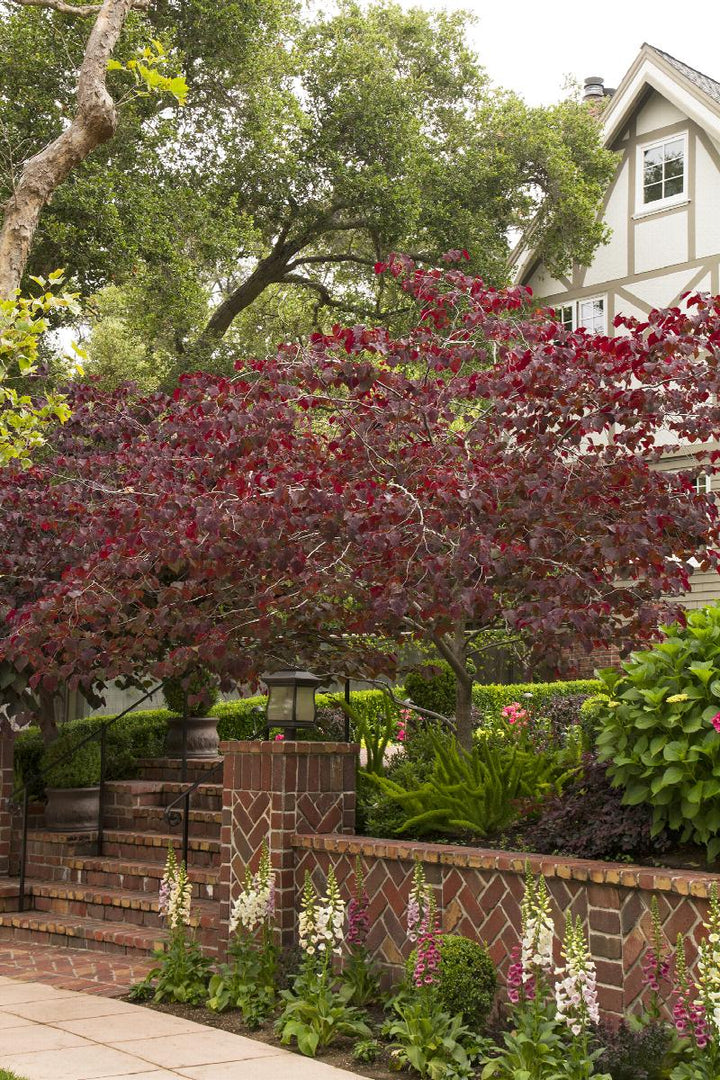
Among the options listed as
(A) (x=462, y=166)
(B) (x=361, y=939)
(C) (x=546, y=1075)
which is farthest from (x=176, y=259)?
(C) (x=546, y=1075)

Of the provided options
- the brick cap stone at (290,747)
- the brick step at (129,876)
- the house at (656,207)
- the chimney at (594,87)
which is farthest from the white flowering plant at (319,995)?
the chimney at (594,87)

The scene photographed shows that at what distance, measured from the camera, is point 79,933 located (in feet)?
25.8

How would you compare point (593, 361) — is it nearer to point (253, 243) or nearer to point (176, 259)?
point (176, 259)

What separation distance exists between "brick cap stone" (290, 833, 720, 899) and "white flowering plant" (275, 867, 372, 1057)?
30 cm

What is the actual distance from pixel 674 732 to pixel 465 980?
4.63 feet

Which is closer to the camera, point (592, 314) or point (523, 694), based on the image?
point (523, 694)

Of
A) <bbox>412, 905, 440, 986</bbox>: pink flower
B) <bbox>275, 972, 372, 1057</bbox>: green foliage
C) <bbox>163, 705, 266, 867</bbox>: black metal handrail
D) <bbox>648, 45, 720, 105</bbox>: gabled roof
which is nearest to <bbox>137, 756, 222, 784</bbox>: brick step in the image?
<bbox>163, 705, 266, 867</bbox>: black metal handrail

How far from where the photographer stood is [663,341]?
593 cm

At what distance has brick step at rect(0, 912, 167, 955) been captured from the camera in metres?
7.41

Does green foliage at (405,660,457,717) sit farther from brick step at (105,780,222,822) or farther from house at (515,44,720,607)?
house at (515,44,720,607)

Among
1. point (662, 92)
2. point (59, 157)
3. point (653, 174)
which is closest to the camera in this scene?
point (59, 157)

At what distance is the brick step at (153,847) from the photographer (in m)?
8.30

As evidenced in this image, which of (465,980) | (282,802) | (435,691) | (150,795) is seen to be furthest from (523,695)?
(465,980)

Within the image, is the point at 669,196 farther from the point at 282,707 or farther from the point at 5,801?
the point at 282,707
